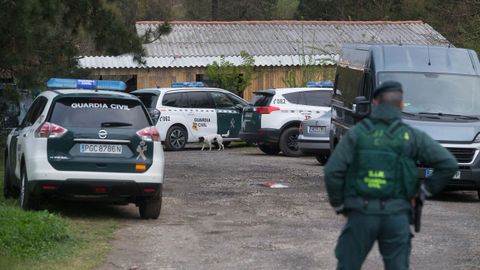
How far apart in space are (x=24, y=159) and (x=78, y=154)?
96 centimetres

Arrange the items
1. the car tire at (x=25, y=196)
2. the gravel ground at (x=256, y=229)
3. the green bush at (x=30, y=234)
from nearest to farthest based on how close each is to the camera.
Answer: the gravel ground at (x=256, y=229) < the green bush at (x=30, y=234) < the car tire at (x=25, y=196)

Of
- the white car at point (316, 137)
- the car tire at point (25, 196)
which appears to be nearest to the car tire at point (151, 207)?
the car tire at point (25, 196)

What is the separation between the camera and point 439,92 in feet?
50.9

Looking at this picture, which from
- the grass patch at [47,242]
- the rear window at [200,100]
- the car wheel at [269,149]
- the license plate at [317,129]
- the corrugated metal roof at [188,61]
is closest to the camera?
the grass patch at [47,242]

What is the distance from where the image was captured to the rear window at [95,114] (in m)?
12.0

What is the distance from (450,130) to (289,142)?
964cm

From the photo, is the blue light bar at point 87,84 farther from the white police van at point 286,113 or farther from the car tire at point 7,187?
the white police van at point 286,113

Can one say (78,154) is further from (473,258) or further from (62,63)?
(62,63)

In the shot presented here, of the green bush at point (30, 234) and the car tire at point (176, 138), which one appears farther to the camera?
the car tire at point (176, 138)

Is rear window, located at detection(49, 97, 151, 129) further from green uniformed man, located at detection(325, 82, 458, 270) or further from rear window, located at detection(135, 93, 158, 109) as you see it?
rear window, located at detection(135, 93, 158, 109)

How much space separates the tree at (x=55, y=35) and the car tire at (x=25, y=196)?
2566 mm

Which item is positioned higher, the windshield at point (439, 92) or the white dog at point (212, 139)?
the windshield at point (439, 92)

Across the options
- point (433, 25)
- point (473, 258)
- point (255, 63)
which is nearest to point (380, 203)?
point (473, 258)

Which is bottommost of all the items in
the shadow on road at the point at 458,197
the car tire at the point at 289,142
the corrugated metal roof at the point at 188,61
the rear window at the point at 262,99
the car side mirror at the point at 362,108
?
the car tire at the point at 289,142
